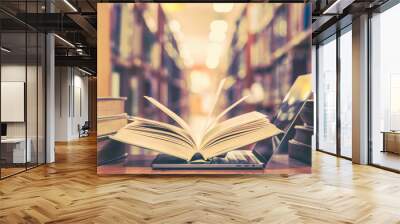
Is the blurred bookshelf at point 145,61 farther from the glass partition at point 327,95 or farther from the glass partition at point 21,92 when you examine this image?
the glass partition at point 327,95

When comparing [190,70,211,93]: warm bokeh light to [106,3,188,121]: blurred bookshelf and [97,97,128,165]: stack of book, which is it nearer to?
[106,3,188,121]: blurred bookshelf

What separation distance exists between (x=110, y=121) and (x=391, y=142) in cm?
562

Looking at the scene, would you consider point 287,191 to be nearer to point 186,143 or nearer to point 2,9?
point 186,143

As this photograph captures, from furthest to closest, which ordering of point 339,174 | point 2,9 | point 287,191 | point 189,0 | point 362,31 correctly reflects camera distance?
point 362,31 < point 189,0 < point 339,174 < point 2,9 < point 287,191

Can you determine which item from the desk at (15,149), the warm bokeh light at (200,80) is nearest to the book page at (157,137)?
the warm bokeh light at (200,80)

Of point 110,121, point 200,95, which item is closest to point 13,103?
point 110,121

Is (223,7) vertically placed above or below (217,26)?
above

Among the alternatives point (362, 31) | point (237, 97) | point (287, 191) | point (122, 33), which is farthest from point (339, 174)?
point (122, 33)

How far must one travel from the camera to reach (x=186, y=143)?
243 inches

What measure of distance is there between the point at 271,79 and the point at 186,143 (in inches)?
71.2

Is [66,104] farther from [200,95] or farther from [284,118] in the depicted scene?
[284,118]

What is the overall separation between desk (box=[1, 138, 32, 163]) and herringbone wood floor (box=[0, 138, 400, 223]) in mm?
409

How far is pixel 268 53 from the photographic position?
623 centimetres

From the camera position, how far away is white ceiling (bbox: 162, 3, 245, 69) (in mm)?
6168
